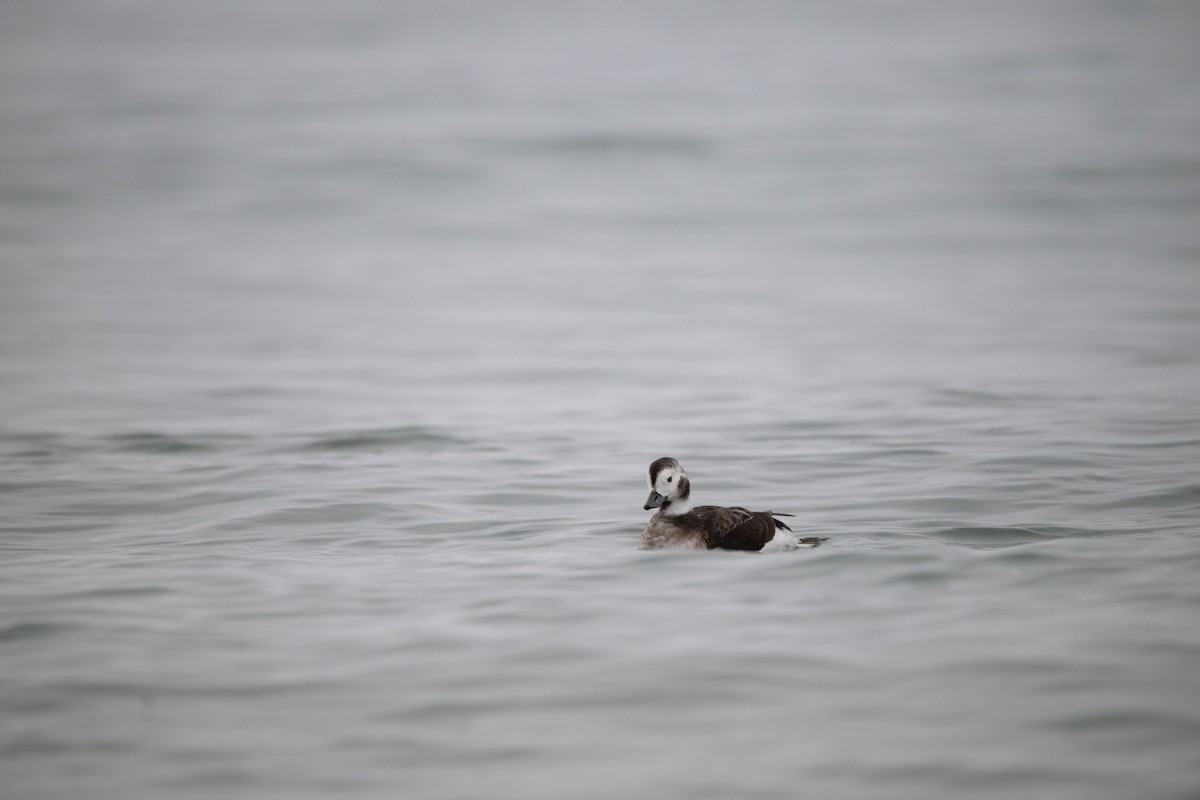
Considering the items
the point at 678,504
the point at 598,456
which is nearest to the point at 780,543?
the point at 678,504

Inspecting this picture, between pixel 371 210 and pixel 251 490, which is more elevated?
pixel 371 210

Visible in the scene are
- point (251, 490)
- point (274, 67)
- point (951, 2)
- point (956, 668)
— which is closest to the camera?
point (956, 668)

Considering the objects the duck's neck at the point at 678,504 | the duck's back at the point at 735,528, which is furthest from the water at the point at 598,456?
the duck's neck at the point at 678,504

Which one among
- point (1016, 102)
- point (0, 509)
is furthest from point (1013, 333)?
point (1016, 102)

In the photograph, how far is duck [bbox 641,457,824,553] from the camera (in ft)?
31.2

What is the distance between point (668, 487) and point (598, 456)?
4.32m

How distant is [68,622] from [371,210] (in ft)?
94.1

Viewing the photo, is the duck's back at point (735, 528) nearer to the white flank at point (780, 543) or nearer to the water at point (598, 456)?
the white flank at point (780, 543)

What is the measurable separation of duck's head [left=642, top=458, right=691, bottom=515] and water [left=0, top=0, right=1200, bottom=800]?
1.46ft

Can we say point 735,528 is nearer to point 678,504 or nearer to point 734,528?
point 734,528

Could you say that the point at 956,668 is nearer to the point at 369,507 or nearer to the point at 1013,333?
the point at 369,507

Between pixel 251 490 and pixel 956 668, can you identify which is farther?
pixel 251 490

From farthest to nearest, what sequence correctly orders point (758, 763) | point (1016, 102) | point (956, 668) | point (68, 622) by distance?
point (1016, 102) < point (68, 622) < point (956, 668) < point (758, 763)

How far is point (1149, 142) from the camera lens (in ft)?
125
